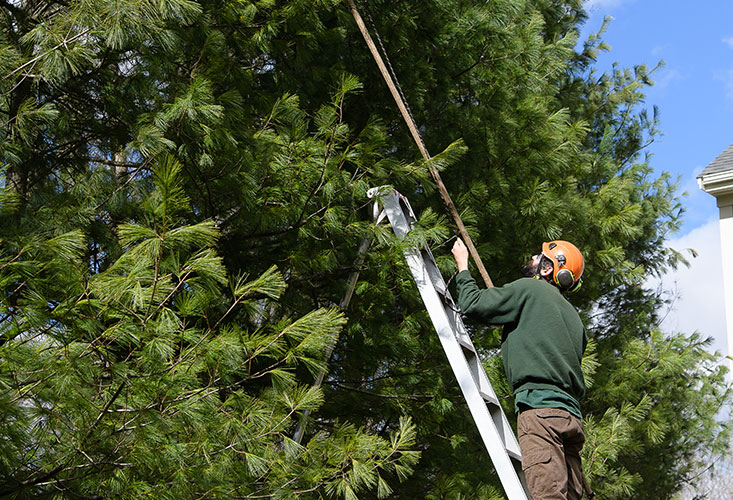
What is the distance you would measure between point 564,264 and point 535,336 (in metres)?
0.49

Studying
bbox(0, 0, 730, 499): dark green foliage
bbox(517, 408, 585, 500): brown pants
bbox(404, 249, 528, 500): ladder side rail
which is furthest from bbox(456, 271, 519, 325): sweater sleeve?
bbox(0, 0, 730, 499): dark green foliage

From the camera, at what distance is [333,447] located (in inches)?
161

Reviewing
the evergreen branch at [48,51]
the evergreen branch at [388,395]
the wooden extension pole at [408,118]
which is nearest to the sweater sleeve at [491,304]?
the wooden extension pole at [408,118]

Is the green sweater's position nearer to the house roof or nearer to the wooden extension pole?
the wooden extension pole

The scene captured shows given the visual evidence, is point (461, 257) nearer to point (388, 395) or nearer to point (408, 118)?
point (408, 118)

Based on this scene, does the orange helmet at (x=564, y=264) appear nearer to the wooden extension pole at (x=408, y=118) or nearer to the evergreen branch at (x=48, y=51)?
the wooden extension pole at (x=408, y=118)

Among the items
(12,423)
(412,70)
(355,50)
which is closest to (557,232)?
(412,70)

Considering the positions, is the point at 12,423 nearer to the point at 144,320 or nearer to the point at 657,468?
the point at 144,320

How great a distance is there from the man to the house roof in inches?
280

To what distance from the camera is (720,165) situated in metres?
10.1

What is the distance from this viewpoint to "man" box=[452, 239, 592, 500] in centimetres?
351

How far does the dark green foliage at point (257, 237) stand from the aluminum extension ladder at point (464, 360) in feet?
0.49

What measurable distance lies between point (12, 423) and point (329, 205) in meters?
2.18

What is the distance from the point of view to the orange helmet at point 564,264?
393 cm
